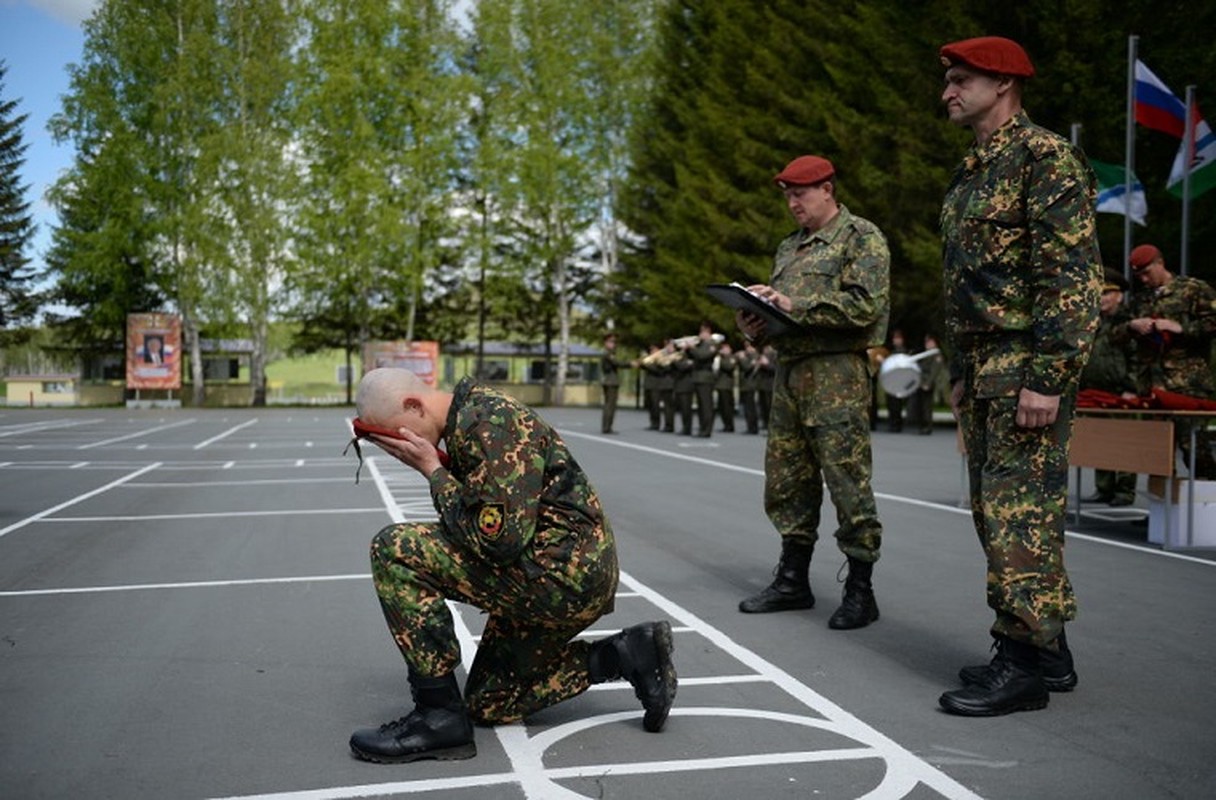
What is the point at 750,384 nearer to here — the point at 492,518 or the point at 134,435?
the point at 134,435

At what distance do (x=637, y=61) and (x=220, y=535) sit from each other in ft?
148

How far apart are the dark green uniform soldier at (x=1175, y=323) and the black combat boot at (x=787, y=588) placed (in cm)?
509

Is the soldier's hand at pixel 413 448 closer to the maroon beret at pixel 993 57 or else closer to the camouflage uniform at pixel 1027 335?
the camouflage uniform at pixel 1027 335

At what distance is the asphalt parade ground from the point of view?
388 cm

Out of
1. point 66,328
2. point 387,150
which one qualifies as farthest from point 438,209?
point 66,328

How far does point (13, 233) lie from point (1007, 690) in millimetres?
69721

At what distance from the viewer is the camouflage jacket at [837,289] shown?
5.86m

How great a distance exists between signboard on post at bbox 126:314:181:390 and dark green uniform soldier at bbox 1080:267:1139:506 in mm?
42941

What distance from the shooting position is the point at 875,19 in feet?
103

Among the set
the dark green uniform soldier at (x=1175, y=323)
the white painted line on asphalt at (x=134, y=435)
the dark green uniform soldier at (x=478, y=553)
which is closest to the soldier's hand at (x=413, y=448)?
the dark green uniform soldier at (x=478, y=553)

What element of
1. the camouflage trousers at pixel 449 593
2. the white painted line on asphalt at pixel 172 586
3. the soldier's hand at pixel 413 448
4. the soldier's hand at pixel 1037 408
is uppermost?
the soldier's hand at pixel 1037 408

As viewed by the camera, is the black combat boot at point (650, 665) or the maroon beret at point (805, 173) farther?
the maroon beret at point (805, 173)

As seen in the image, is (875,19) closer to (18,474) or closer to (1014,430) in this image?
(18,474)

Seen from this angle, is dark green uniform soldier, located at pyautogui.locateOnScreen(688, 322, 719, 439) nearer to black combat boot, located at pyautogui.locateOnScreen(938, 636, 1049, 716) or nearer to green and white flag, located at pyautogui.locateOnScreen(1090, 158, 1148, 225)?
green and white flag, located at pyautogui.locateOnScreen(1090, 158, 1148, 225)
